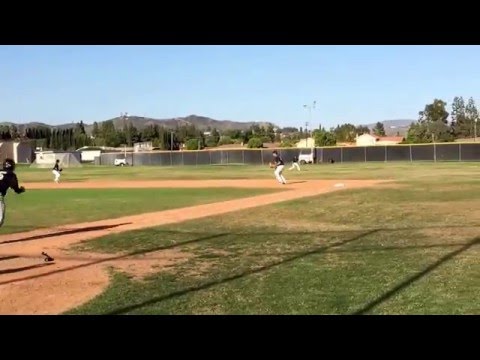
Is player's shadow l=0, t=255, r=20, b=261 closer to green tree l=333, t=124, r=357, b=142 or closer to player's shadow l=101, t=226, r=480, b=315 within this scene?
player's shadow l=101, t=226, r=480, b=315

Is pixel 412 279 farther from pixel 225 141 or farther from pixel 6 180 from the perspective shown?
pixel 225 141

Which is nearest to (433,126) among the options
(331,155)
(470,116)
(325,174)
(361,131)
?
(470,116)

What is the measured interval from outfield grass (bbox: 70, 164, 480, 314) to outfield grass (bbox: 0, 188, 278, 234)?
11.4ft

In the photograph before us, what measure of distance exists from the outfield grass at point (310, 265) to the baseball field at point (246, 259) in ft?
0.06

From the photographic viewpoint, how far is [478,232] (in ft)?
36.8

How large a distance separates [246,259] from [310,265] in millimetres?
1056

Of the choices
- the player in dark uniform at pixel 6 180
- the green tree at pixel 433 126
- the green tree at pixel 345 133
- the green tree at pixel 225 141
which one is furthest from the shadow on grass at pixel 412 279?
the green tree at pixel 225 141

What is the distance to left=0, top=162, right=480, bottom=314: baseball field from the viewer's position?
20.8ft

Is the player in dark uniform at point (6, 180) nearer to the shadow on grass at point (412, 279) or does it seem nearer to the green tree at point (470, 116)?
the shadow on grass at point (412, 279)

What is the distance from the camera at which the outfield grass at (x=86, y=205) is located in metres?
15.2
